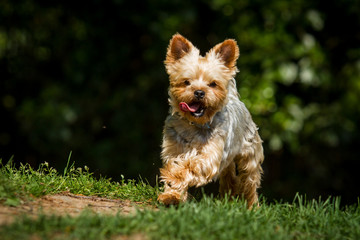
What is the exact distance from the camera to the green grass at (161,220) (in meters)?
4.05

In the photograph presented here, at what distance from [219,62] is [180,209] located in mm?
2194

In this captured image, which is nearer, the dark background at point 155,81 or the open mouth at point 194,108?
the open mouth at point 194,108

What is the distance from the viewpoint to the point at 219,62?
6.41 metres

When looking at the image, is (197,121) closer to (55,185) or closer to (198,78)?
(198,78)

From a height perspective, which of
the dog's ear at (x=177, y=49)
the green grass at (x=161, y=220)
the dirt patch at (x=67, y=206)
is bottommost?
the dirt patch at (x=67, y=206)

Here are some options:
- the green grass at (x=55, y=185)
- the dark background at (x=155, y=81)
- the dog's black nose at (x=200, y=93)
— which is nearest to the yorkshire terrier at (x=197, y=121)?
the dog's black nose at (x=200, y=93)

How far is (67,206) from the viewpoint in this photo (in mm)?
5090

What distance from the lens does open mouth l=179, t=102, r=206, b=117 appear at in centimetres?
589

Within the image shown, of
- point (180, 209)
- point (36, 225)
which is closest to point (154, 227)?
point (180, 209)

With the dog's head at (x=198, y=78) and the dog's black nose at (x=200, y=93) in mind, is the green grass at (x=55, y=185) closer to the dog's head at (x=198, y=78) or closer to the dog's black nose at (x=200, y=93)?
the dog's head at (x=198, y=78)

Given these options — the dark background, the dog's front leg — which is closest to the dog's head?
the dog's front leg

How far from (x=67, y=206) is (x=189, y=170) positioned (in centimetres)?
129

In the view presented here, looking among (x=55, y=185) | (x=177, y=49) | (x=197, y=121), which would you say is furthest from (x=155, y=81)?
(x=55, y=185)

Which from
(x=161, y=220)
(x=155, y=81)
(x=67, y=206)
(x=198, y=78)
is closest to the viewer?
(x=161, y=220)
